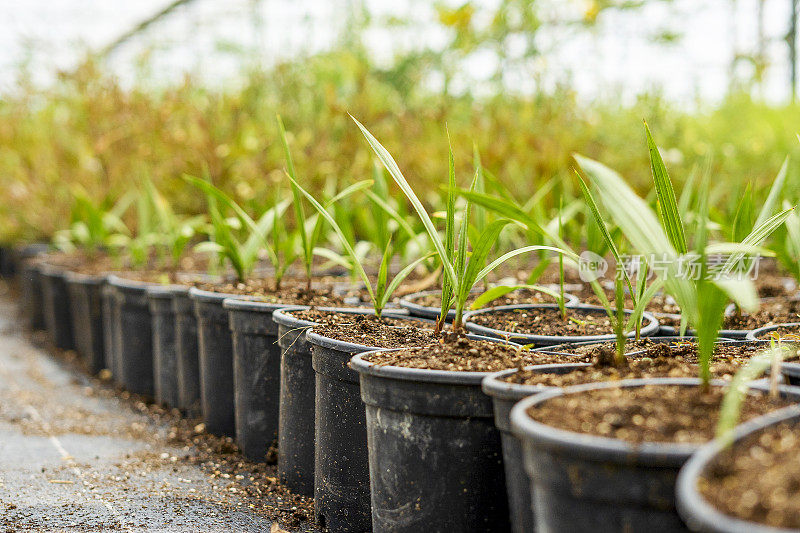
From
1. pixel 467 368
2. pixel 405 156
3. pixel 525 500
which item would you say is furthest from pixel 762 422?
pixel 405 156

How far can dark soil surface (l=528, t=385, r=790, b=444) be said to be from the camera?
90cm

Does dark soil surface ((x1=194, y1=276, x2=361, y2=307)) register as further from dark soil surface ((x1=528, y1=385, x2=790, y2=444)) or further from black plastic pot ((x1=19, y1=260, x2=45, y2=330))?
black plastic pot ((x1=19, y1=260, x2=45, y2=330))

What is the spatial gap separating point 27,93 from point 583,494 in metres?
7.13

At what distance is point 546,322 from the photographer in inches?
73.8

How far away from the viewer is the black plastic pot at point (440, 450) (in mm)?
1230

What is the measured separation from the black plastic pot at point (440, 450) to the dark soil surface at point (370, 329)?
0.87 ft

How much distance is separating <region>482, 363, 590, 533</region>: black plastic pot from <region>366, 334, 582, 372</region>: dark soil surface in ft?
0.47

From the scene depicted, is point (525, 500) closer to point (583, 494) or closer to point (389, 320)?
point (583, 494)

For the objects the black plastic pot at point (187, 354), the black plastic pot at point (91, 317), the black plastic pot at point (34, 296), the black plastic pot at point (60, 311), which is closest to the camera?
the black plastic pot at point (187, 354)

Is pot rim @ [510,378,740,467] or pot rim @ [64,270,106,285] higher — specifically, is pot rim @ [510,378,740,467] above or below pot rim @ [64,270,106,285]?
above

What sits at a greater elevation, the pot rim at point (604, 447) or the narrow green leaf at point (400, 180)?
the narrow green leaf at point (400, 180)

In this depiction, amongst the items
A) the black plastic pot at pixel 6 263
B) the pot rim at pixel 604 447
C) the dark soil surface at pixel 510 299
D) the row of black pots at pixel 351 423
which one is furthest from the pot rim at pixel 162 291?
the black plastic pot at pixel 6 263

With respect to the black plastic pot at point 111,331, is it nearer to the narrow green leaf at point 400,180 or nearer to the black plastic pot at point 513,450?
the narrow green leaf at point 400,180

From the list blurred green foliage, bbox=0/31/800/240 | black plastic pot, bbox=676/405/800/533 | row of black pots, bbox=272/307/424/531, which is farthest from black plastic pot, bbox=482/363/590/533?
blurred green foliage, bbox=0/31/800/240
